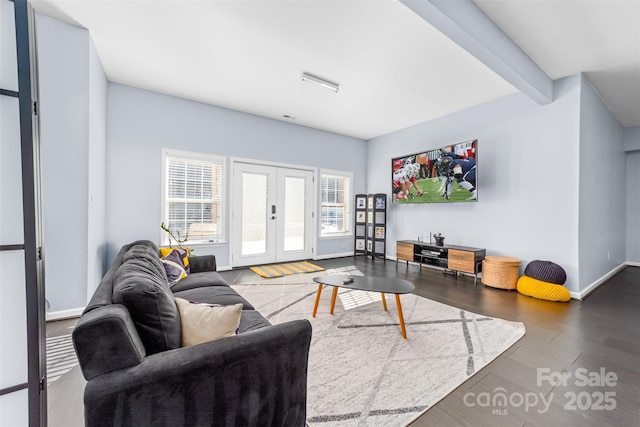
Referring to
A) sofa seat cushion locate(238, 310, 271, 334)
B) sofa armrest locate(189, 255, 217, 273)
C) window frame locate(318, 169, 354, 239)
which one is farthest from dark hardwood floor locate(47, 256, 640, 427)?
window frame locate(318, 169, 354, 239)

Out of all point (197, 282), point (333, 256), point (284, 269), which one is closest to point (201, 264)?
point (197, 282)

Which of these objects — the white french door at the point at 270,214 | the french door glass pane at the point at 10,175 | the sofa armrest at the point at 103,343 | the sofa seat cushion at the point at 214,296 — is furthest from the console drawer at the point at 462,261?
the french door glass pane at the point at 10,175

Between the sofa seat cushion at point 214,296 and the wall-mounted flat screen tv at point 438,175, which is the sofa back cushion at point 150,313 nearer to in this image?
the sofa seat cushion at point 214,296

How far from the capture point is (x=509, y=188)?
14.0 feet

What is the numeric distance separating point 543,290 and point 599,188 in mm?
2129

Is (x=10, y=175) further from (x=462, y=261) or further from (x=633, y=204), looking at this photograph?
(x=633, y=204)

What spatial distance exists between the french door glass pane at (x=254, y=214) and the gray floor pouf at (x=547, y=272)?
4418 millimetres

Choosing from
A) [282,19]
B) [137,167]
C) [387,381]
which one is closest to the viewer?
[387,381]

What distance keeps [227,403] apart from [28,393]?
64cm

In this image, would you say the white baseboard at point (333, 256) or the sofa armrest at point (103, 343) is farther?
the white baseboard at point (333, 256)

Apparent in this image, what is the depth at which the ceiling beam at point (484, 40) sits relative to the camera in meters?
2.06

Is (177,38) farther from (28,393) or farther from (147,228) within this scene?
(28,393)

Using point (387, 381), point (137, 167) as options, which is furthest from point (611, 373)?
point (137, 167)

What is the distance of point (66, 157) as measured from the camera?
2.73 m
